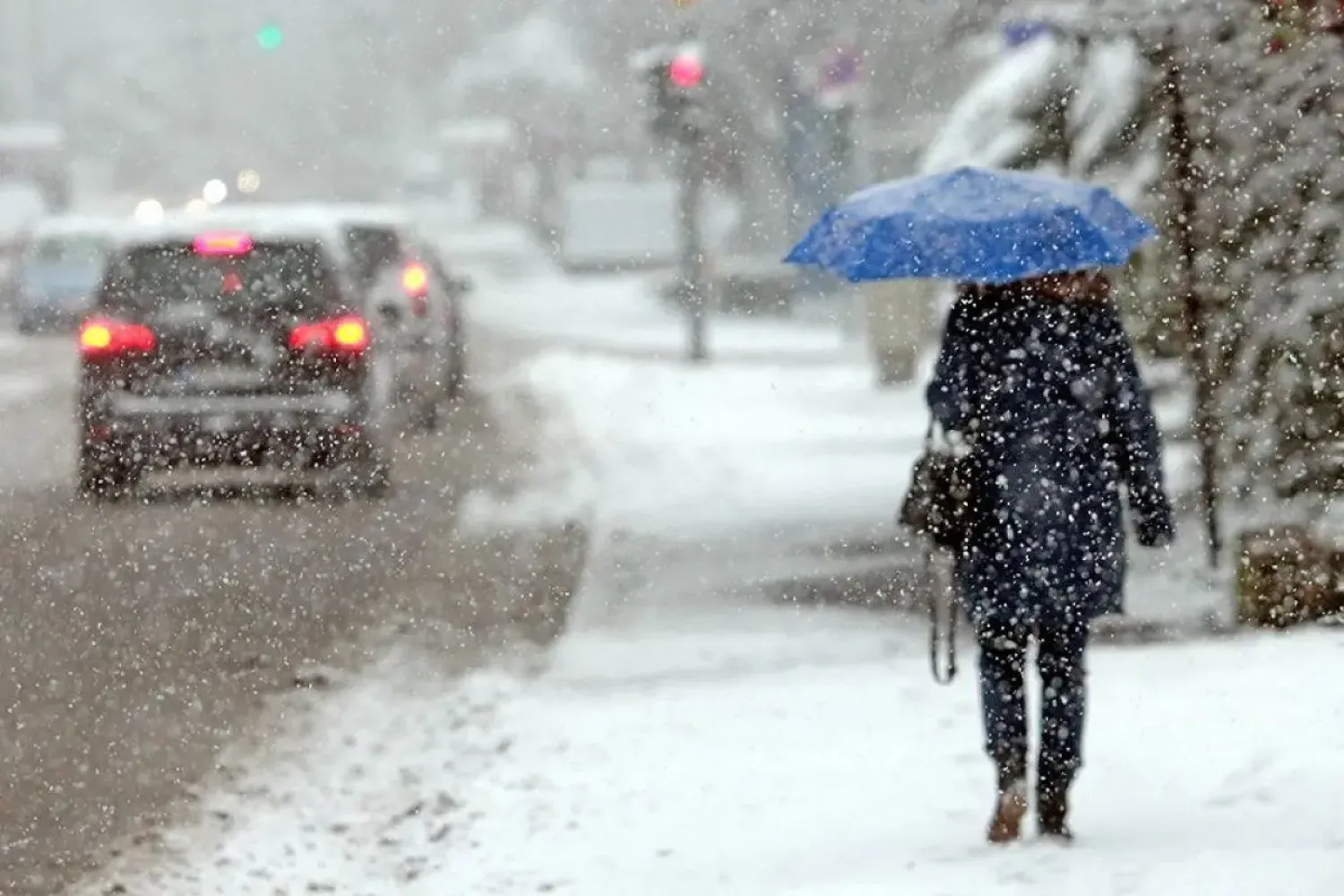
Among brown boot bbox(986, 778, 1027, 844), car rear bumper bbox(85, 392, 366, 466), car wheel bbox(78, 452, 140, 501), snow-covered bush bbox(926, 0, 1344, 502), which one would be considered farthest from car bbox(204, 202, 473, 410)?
brown boot bbox(986, 778, 1027, 844)

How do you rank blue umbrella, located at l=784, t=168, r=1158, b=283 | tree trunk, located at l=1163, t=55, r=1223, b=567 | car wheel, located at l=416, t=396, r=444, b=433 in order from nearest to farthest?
blue umbrella, located at l=784, t=168, r=1158, b=283
tree trunk, located at l=1163, t=55, r=1223, b=567
car wheel, located at l=416, t=396, r=444, b=433

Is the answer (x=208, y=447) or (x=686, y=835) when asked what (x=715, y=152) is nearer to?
(x=208, y=447)

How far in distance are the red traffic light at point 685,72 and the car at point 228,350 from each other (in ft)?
33.5

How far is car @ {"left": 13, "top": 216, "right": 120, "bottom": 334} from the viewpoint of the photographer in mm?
39875

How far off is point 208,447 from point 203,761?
7814 millimetres

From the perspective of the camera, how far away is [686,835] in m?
7.87

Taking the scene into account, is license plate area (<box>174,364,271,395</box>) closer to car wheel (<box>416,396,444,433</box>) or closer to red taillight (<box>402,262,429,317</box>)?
red taillight (<box>402,262,429,317</box>)

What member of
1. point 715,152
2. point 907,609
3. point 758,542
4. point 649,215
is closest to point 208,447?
point 758,542

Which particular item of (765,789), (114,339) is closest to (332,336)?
(114,339)

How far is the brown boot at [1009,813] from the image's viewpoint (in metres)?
7.18

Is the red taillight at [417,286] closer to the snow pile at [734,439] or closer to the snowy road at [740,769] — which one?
the snow pile at [734,439]

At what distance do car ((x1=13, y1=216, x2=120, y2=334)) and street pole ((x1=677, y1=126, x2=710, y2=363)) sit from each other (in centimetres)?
1151

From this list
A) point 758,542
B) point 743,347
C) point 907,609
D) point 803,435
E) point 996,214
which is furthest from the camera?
point 743,347

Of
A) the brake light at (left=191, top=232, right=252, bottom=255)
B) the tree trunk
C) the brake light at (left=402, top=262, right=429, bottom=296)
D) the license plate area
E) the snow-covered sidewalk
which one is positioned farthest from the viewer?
the brake light at (left=402, top=262, right=429, bottom=296)
